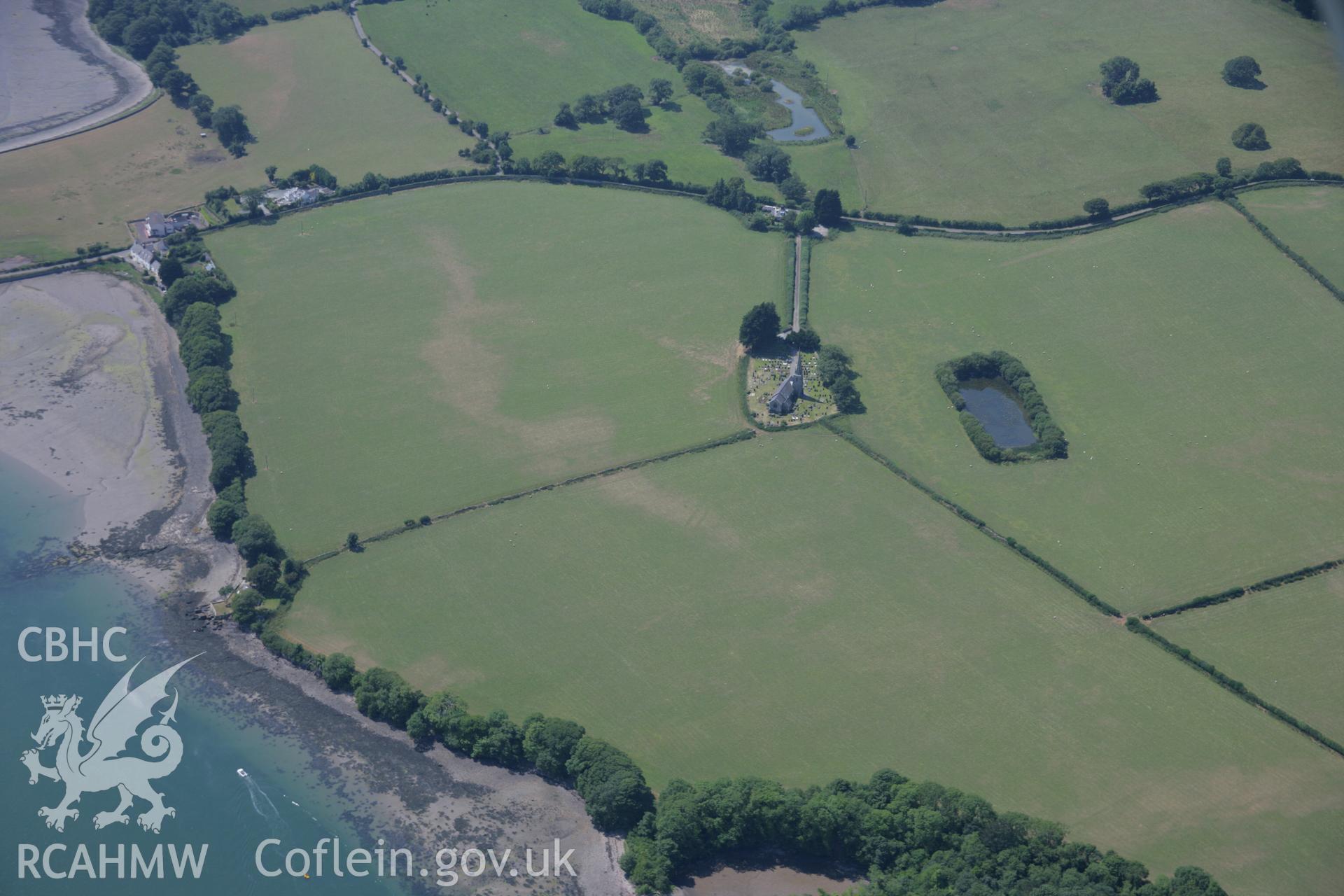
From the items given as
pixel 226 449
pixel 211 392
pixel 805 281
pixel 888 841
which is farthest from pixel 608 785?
pixel 805 281

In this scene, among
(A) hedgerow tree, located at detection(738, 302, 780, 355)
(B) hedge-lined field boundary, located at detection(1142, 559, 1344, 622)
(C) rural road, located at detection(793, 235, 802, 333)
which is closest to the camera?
(B) hedge-lined field boundary, located at detection(1142, 559, 1344, 622)

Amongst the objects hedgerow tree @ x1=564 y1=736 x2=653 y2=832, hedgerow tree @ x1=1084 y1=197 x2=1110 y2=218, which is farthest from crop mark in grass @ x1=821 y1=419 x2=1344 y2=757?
hedgerow tree @ x1=1084 y1=197 x2=1110 y2=218

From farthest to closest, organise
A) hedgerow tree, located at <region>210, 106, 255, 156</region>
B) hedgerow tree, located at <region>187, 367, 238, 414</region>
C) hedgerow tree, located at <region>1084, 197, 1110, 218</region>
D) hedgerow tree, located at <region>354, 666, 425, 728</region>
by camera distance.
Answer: hedgerow tree, located at <region>210, 106, 255, 156</region>, hedgerow tree, located at <region>1084, 197, 1110, 218</region>, hedgerow tree, located at <region>187, 367, 238, 414</region>, hedgerow tree, located at <region>354, 666, 425, 728</region>

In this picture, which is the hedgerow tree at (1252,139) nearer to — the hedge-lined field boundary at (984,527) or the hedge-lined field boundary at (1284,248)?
the hedge-lined field boundary at (1284,248)

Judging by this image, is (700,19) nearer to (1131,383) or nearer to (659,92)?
(659,92)

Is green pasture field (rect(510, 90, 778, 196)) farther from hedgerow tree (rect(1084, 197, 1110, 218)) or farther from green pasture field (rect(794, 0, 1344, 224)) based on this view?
hedgerow tree (rect(1084, 197, 1110, 218))
